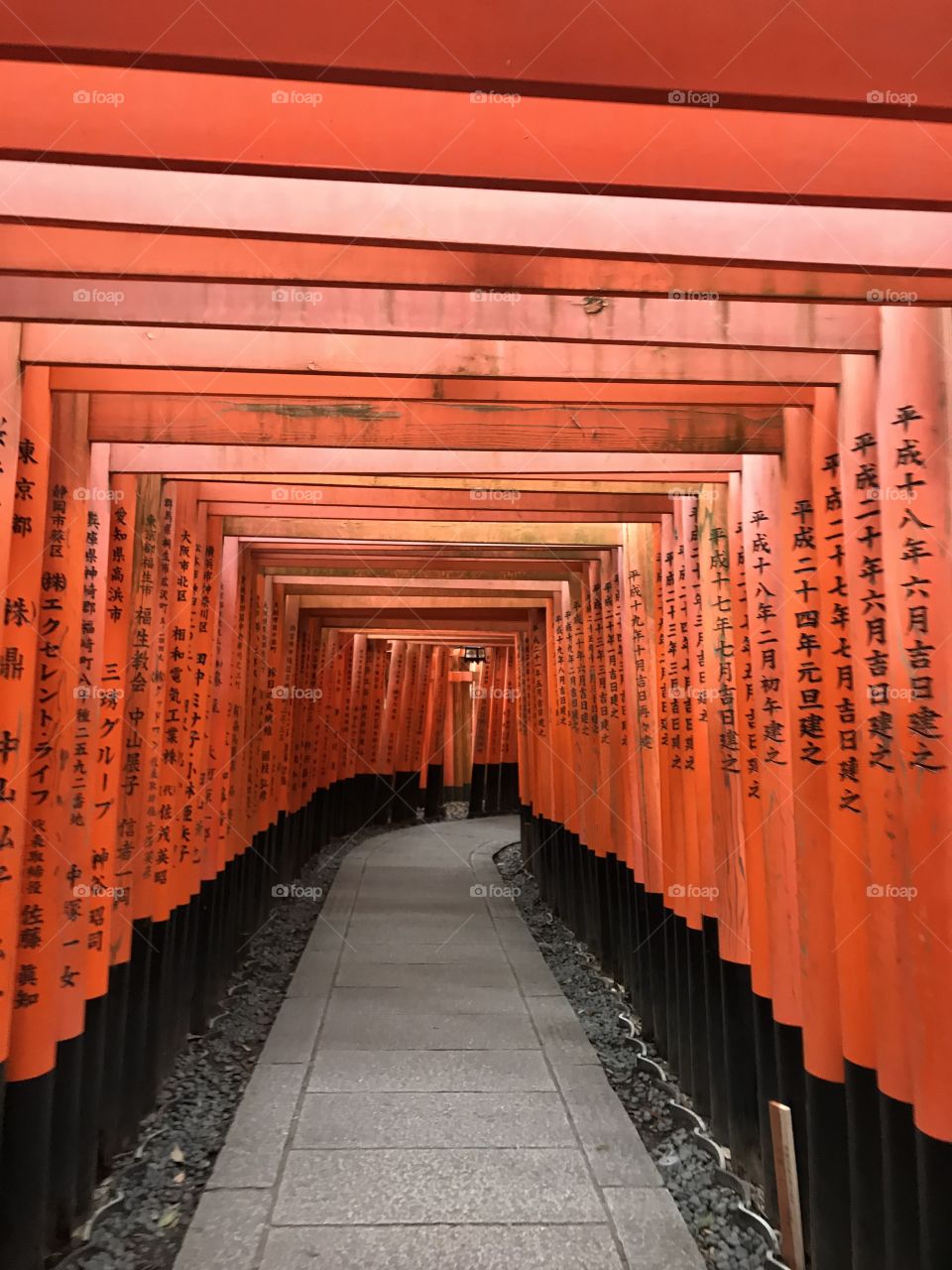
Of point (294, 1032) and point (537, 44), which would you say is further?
point (294, 1032)

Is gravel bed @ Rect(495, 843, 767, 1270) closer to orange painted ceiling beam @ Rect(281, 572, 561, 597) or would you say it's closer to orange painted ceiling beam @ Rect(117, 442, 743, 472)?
orange painted ceiling beam @ Rect(117, 442, 743, 472)

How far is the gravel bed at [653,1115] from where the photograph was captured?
3.69 meters

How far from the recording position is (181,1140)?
4.57 meters

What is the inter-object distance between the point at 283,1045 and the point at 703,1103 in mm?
2741

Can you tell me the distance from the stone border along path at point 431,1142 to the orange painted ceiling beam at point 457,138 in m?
3.84

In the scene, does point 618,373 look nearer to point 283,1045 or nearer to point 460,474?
point 460,474

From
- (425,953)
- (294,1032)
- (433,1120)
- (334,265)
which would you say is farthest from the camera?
(425,953)

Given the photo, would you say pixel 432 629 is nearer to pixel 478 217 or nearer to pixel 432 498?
pixel 432 498

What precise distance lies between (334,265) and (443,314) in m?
0.49

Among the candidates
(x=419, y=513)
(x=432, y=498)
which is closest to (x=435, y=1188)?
(x=432, y=498)

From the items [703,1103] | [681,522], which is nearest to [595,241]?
[681,522]

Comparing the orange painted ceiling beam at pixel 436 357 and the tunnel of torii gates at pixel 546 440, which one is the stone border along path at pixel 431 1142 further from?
the orange painted ceiling beam at pixel 436 357

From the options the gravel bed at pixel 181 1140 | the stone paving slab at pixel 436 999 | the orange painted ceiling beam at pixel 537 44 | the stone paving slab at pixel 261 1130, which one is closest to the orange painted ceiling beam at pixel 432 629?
the stone paving slab at pixel 436 999

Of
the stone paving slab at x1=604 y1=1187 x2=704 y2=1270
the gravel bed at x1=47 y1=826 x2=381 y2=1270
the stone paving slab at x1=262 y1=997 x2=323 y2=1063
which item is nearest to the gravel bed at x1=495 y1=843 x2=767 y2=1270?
the stone paving slab at x1=604 y1=1187 x2=704 y2=1270
